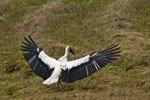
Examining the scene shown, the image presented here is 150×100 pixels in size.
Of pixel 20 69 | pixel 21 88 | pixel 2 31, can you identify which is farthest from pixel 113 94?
pixel 2 31

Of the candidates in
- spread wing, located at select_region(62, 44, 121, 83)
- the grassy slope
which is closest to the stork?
spread wing, located at select_region(62, 44, 121, 83)

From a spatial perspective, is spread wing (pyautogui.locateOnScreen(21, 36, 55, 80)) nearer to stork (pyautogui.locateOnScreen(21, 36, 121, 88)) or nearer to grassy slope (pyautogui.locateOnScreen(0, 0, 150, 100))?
stork (pyautogui.locateOnScreen(21, 36, 121, 88))

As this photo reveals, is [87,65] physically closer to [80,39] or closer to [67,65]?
[67,65]

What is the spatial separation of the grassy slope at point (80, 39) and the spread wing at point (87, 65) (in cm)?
45

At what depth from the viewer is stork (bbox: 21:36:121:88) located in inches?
265

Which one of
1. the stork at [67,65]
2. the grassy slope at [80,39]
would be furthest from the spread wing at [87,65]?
the grassy slope at [80,39]

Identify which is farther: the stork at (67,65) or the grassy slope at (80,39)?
the grassy slope at (80,39)

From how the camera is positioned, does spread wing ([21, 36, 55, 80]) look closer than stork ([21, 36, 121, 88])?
No

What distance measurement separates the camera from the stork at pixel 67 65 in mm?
6742

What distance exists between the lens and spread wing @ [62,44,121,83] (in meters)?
6.69

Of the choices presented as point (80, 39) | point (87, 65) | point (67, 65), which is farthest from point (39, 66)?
point (80, 39)

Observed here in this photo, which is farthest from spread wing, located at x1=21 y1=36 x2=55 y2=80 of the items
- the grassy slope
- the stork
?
the grassy slope

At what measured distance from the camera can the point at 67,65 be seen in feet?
24.1

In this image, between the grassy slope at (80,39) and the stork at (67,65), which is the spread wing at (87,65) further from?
→ the grassy slope at (80,39)
